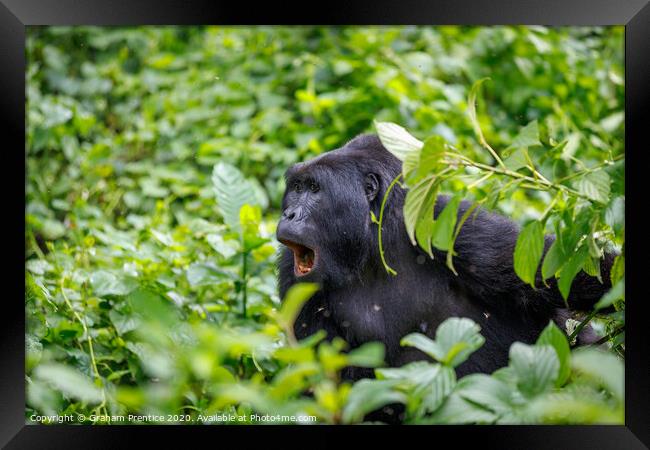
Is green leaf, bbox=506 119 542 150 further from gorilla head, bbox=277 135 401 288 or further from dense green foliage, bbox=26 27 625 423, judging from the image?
gorilla head, bbox=277 135 401 288

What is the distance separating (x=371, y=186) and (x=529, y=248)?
4.34 ft

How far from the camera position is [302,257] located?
12.3ft

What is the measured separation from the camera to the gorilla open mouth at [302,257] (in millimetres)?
3678

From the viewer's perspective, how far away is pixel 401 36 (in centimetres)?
708

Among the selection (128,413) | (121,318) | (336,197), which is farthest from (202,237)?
(128,413)

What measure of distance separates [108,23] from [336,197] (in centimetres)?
140

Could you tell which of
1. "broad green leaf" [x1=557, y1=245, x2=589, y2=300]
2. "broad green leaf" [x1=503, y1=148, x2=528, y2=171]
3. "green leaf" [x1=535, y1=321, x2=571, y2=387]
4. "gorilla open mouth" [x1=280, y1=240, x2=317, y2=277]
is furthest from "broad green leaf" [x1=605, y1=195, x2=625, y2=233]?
"gorilla open mouth" [x1=280, y1=240, x2=317, y2=277]

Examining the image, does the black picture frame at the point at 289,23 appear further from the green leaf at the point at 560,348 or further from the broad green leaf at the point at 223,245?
the broad green leaf at the point at 223,245

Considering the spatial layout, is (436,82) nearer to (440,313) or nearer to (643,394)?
(440,313)

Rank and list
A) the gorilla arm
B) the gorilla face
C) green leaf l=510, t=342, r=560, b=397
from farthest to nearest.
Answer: the gorilla face → the gorilla arm → green leaf l=510, t=342, r=560, b=397

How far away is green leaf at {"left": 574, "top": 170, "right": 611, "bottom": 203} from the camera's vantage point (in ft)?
7.79

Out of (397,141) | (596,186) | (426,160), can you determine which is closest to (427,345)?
(426,160)

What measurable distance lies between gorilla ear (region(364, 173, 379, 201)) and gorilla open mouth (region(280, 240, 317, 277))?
14.0 inches

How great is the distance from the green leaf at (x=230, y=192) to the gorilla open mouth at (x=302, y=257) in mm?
749
